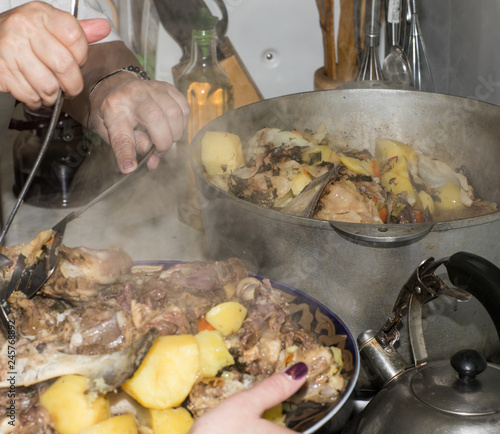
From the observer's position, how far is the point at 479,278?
29.2 inches

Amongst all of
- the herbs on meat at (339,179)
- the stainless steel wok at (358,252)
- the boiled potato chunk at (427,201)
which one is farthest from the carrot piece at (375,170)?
the stainless steel wok at (358,252)

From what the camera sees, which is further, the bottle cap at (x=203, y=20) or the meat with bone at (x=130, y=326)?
the bottle cap at (x=203, y=20)

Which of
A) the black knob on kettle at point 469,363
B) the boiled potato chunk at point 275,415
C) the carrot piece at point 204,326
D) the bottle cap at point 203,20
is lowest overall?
the boiled potato chunk at point 275,415

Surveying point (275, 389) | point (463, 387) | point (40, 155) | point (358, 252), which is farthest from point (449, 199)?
point (40, 155)

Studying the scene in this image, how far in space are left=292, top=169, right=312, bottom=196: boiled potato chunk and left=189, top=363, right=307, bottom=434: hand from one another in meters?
0.61

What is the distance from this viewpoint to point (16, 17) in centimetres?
86

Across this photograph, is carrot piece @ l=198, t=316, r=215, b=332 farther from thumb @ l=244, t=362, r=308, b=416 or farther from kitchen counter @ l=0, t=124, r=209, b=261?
kitchen counter @ l=0, t=124, r=209, b=261

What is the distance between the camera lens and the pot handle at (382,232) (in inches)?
34.5

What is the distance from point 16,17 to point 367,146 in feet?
3.26

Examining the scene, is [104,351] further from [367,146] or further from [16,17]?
[367,146]

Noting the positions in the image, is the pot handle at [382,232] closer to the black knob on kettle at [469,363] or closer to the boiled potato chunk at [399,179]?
the black knob on kettle at [469,363]

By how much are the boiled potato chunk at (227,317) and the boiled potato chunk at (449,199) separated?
2.17 feet

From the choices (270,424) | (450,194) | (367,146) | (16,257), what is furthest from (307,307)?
(367,146)

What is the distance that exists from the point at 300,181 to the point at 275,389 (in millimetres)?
639
